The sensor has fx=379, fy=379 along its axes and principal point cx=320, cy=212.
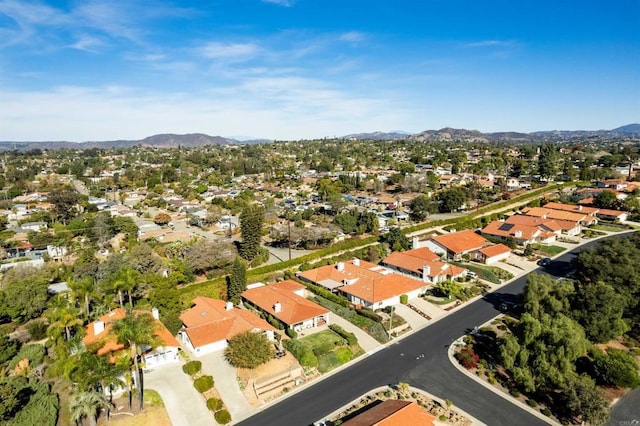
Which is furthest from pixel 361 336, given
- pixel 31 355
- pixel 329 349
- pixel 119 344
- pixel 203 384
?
pixel 31 355

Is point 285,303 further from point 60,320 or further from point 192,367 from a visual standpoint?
point 60,320

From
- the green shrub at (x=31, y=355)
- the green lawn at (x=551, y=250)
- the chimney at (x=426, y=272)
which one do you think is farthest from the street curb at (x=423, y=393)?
the green lawn at (x=551, y=250)

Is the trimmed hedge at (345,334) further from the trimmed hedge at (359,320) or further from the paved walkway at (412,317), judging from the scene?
the paved walkway at (412,317)

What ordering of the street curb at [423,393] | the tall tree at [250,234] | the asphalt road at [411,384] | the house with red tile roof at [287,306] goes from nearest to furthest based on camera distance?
the street curb at [423,393] → the asphalt road at [411,384] → the house with red tile roof at [287,306] → the tall tree at [250,234]

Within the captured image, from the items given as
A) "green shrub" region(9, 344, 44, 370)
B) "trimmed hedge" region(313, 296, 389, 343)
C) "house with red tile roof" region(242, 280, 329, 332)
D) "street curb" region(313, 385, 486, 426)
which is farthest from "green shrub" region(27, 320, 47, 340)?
"street curb" region(313, 385, 486, 426)

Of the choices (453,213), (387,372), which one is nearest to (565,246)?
(453,213)

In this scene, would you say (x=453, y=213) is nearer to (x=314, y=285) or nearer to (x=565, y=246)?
(x=565, y=246)
